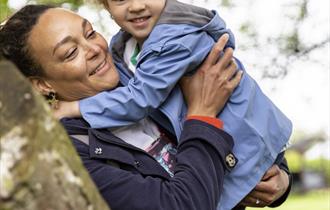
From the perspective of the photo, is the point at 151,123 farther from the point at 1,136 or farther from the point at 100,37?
A: the point at 1,136

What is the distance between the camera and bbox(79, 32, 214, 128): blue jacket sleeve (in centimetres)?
221

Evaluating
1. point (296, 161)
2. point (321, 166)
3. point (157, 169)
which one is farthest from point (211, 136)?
point (321, 166)

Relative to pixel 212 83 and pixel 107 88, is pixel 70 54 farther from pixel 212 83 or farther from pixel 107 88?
pixel 212 83

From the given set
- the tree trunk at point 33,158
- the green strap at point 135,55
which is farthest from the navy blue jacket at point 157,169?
the tree trunk at point 33,158

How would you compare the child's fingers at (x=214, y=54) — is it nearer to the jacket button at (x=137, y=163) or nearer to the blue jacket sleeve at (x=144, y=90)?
the blue jacket sleeve at (x=144, y=90)

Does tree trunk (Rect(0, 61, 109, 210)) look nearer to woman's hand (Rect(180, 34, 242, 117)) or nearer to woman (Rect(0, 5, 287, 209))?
woman (Rect(0, 5, 287, 209))

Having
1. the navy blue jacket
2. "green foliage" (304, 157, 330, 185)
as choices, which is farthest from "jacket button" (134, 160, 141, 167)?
"green foliage" (304, 157, 330, 185)

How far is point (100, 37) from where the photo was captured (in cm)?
239

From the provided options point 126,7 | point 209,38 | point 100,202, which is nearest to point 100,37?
point 126,7

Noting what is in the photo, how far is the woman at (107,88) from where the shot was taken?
2.06 m

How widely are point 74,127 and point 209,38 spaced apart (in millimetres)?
575

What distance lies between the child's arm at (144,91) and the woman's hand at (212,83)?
0.06 metres

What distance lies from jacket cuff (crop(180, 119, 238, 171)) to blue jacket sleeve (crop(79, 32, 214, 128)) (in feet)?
0.48

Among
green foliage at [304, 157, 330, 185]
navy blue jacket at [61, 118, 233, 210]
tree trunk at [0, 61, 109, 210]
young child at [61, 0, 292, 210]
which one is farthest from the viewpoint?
green foliage at [304, 157, 330, 185]
